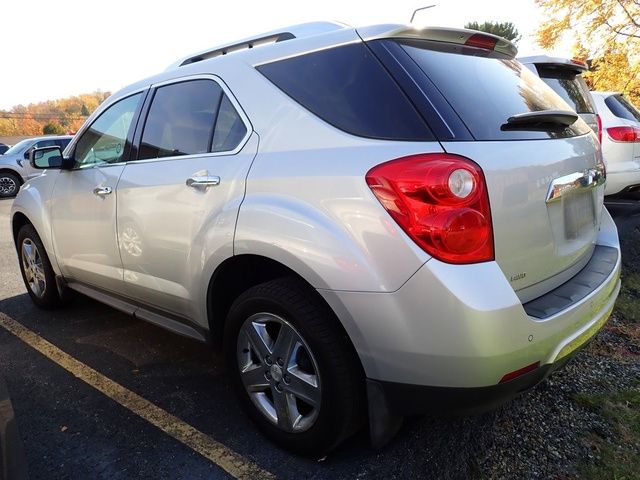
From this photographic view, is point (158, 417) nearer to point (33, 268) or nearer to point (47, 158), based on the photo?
point (47, 158)

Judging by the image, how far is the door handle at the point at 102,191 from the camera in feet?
10.3

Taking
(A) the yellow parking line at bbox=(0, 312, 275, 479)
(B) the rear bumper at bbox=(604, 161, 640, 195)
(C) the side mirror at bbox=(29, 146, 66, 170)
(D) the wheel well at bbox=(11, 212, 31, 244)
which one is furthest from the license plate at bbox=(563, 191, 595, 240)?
(B) the rear bumper at bbox=(604, 161, 640, 195)

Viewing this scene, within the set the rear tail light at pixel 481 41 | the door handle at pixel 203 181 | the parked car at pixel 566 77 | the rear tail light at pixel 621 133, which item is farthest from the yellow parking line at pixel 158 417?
the rear tail light at pixel 621 133

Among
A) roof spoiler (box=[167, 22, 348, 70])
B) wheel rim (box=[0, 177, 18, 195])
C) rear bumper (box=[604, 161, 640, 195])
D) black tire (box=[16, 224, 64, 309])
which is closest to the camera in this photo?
roof spoiler (box=[167, 22, 348, 70])

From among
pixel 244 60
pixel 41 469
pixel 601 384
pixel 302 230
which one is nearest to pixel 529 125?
pixel 302 230

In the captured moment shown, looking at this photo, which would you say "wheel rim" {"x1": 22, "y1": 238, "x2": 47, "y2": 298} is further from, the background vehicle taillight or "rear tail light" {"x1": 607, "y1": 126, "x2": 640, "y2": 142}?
"rear tail light" {"x1": 607, "y1": 126, "x2": 640, "y2": 142}

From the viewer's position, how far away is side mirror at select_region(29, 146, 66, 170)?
3631mm

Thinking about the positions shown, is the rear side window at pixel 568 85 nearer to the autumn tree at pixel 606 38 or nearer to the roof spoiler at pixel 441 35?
the roof spoiler at pixel 441 35

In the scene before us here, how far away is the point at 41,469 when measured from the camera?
7.60 feet

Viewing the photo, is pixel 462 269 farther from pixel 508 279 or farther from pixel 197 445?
pixel 197 445

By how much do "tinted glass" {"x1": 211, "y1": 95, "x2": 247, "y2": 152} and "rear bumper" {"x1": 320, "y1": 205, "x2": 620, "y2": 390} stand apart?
940mm

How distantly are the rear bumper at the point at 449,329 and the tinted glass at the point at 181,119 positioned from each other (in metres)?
1.23

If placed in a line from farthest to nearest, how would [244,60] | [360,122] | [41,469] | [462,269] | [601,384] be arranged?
[601,384] → [244,60] → [41,469] → [360,122] → [462,269]

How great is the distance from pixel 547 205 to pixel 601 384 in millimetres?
1365
